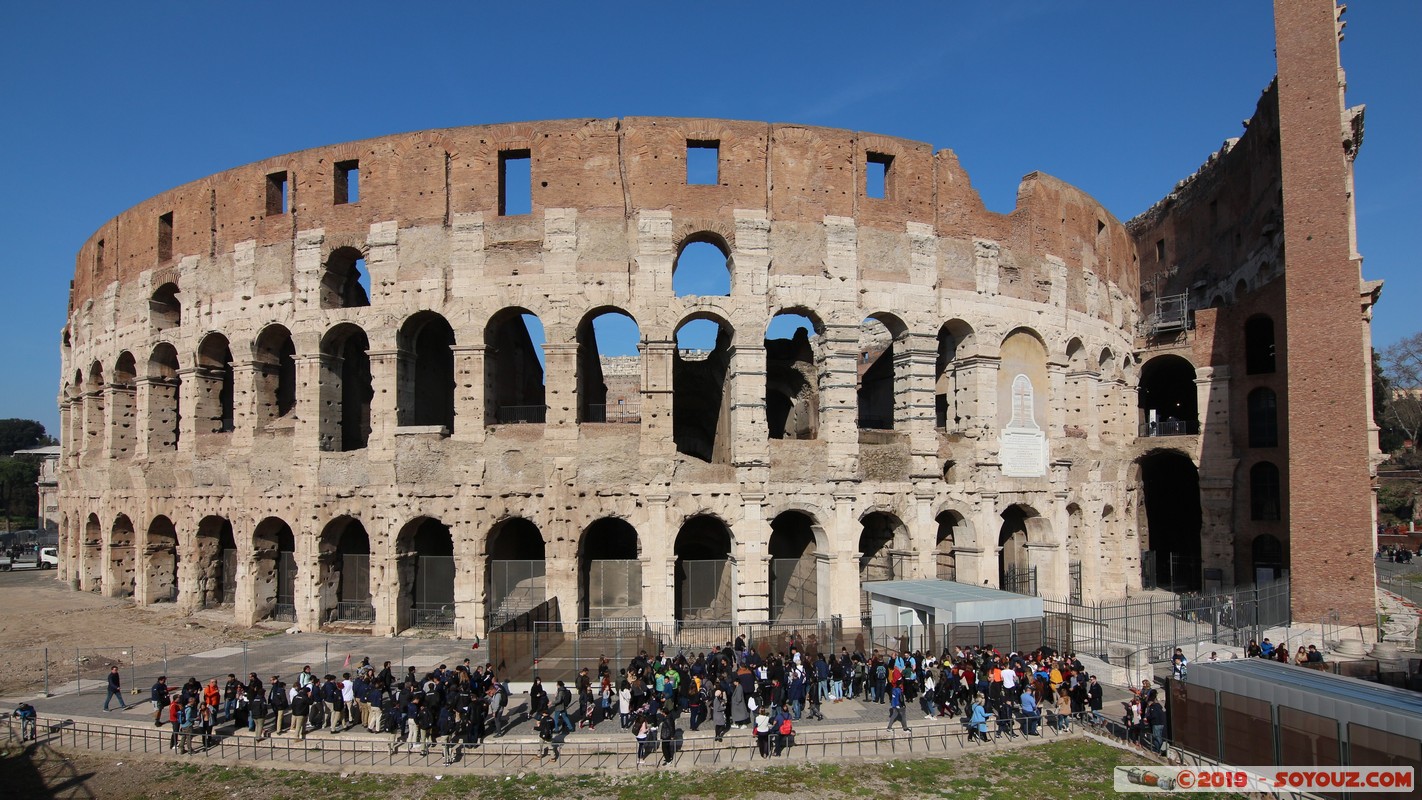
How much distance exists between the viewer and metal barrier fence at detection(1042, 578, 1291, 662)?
1778 centimetres

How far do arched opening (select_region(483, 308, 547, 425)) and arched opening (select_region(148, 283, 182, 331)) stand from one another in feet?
34.7

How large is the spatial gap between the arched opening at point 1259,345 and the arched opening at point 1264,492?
357cm

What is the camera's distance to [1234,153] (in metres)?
30.9

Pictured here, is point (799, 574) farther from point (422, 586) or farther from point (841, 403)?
point (422, 586)

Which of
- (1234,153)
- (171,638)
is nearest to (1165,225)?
(1234,153)

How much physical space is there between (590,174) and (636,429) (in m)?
6.71

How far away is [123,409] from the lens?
27734 millimetres

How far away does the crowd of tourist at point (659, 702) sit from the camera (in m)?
12.8

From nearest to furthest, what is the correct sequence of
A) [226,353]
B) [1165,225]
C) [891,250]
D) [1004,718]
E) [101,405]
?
[1004,718] < [891,250] < [226,353] < [101,405] < [1165,225]

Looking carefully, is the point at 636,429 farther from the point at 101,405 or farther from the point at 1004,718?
the point at 101,405

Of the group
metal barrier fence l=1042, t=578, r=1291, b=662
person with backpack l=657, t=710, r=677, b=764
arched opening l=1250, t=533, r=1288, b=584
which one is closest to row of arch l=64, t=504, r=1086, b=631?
metal barrier fence l=1042, t=578, r=1291, b=662

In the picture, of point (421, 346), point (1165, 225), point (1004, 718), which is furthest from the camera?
point (1165, 225)

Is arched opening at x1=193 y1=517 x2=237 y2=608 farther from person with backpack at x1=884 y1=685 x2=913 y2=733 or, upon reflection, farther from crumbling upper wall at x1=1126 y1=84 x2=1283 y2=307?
crumbling upper wall at x1=1126 y1=84 x2=1283 y2=307

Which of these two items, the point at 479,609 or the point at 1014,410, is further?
the point at 1014,410
